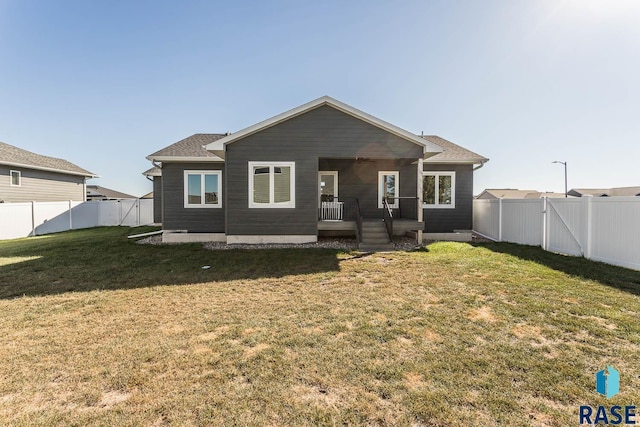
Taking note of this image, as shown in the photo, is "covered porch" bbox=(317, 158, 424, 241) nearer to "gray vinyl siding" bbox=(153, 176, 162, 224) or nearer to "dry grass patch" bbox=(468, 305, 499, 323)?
"dry grass patch" bbox=(468, 305, 499, 323)

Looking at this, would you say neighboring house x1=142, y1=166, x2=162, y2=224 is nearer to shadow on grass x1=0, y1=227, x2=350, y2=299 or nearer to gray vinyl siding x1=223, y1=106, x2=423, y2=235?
shadow on grass x1=0, y1=227, x2=350, y2=299

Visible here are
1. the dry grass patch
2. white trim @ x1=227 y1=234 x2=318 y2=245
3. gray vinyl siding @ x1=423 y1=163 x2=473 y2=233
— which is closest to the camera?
the dry grass patch

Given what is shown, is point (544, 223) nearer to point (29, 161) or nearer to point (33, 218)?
point (33, 218)

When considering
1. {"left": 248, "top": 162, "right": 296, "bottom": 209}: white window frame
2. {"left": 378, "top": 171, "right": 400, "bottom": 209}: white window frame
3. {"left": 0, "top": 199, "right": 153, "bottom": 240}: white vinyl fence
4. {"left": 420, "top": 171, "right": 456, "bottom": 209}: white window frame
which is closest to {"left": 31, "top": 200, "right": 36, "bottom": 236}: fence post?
{"left": 0, "top": 199, "right": 153, "bottom": 240}: white vinyl fence

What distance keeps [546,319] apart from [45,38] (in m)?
22.2

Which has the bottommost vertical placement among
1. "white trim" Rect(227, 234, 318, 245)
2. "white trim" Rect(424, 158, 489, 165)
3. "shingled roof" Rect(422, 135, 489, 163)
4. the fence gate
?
"white trim" Rect(227, 234, 318, 245)

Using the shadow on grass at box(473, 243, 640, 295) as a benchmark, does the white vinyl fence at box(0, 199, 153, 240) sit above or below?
above

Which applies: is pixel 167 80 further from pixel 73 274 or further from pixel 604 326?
pixel 604 326

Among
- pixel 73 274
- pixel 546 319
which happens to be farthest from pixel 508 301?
pixel 73 274

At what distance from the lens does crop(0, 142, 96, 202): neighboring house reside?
643 inches

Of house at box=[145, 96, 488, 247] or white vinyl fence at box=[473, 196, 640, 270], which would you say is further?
house at box=[145, 96, 488, 247]

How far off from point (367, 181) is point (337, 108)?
12.6 feet

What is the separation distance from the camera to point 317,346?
3.33m

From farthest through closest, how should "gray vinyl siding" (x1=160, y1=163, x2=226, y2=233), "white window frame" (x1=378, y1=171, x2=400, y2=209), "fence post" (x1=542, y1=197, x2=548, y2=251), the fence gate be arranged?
1. "white window frame" (x1=378, y1=171, x2=400, y2=209)
2. "gray vinyl siding" (x1=160, y1=163, x2=226, y2=233)
3. "fence post" (x1=542, y1=197, x2=548, y2=251)
4. the fence gate
